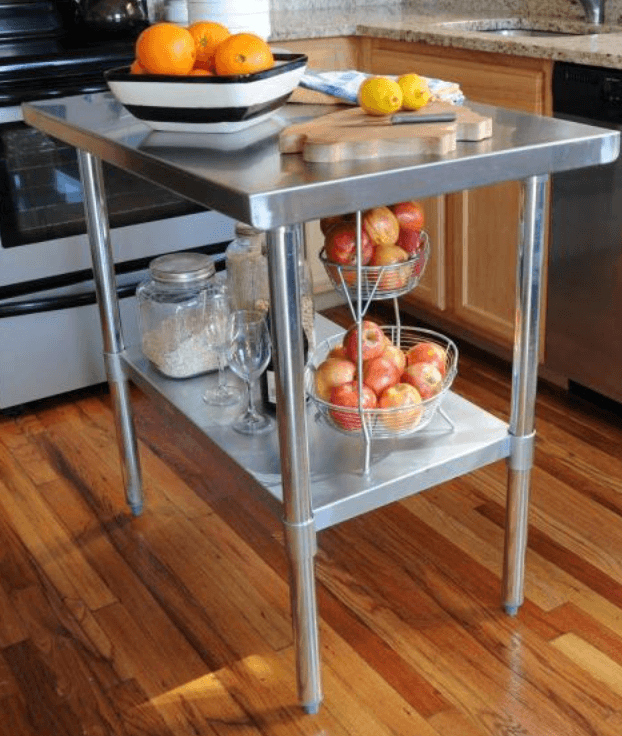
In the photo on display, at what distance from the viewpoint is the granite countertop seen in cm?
225

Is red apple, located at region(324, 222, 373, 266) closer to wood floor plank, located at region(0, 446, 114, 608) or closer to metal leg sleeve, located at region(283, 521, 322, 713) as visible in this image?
metal leg sleeve, located at region(283, 521, 322, 713)

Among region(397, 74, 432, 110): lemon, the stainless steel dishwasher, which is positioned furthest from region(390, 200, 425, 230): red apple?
the stainless steel dishwasher

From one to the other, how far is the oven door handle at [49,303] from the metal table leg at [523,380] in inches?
54.2

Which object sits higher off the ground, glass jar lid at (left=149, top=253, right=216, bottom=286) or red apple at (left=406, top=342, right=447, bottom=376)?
glass jar lid at (left=149, top=253, right=216, bottom=286)

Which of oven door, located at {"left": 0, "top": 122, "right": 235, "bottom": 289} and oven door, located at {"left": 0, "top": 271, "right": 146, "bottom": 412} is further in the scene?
oven door, located at {"left": 0, "top": 271, "right": 146, "bottom": 412}

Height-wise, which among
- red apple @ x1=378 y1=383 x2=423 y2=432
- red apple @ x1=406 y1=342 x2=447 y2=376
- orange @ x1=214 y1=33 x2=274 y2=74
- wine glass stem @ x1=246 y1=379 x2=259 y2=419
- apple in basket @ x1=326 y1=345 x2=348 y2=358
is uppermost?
orange @ x1=214 y1=33 x2=274 y2=74

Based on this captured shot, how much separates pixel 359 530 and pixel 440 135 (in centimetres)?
102

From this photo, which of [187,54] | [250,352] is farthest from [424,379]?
[187,54]

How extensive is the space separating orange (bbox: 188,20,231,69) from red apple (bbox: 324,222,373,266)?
1.10 ft

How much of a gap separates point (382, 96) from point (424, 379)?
1.45 feet

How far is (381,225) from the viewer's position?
1454 millimetres

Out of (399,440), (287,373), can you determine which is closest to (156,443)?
(399,440)

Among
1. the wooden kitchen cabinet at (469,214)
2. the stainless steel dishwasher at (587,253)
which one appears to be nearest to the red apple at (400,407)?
the stainless steel dishwasher at (587,253)

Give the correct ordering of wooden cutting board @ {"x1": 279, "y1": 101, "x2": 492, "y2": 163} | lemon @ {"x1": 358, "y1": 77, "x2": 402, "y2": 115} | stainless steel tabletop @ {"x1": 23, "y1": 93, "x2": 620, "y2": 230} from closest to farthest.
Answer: stainless steel tabletop @ {"x1": 23, "y1": 93, "x2": 620, "y2": 230}, wooden cutting board @ {"x1": 279, "y1": 101, "x2": 492, "y2": 163}, lemon @ {"x1": 358, "y1": 77, "x2": 402, "y2": 115}
